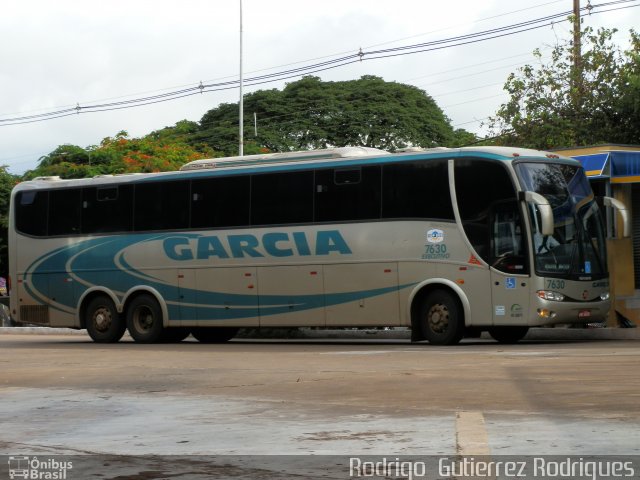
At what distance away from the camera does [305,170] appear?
74.7ft

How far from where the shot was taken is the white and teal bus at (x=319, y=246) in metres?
20.5

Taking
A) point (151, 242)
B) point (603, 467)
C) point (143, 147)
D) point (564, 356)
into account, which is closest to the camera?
point (603, 467)

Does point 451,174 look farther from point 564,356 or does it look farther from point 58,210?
point 58,210

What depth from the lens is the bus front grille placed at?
86.1 ft

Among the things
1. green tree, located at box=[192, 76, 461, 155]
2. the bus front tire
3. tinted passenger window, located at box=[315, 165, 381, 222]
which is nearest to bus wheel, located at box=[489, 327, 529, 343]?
tinted passenger window, located at box=[315, 165, 381, 222]

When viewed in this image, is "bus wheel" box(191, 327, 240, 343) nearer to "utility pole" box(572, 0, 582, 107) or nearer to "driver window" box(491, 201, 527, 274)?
"driver window" box(491, 201, 527, 274)

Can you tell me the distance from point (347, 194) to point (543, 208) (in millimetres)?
3929

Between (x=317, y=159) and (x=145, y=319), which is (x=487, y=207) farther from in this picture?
(x=145, y=319)

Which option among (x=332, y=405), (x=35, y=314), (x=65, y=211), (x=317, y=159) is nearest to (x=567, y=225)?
(x=317, y=159)

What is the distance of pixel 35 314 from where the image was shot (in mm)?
26406

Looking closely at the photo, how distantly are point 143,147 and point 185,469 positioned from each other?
2044 inches

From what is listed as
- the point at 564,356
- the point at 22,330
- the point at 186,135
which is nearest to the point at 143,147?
the point at 186,135

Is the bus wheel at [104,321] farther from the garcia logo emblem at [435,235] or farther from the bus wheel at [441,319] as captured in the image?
the garcia logo emblem at [435,235]

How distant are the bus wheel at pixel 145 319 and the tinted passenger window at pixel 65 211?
2208mm
